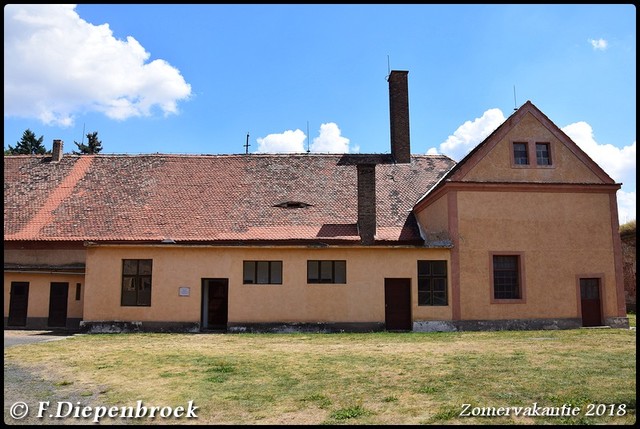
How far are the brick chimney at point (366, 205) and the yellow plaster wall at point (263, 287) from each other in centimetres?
64

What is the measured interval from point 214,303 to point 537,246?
13088mm

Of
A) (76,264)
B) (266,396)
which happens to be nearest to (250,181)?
(76,264)

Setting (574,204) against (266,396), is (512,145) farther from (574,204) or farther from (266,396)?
(266,396)

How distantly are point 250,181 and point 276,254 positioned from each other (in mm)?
5974

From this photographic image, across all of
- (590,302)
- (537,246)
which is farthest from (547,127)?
(590,302)

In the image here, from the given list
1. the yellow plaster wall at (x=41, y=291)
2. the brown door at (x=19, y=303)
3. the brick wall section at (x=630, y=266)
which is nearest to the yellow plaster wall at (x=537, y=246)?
the brick wall section at (x=630, y=266)

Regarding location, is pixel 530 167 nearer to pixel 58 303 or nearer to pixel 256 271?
pixel 256 271

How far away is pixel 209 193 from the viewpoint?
24.1 metres

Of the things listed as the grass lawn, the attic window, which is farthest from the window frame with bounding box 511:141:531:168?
Result: the attic window

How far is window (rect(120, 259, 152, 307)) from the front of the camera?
2027 cm

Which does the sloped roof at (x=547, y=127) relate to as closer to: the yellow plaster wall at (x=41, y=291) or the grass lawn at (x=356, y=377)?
the grass lawn at (x=356, y=377)

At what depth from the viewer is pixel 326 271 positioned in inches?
803

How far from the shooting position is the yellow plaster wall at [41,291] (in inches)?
854

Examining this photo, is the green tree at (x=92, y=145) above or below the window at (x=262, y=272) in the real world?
above
